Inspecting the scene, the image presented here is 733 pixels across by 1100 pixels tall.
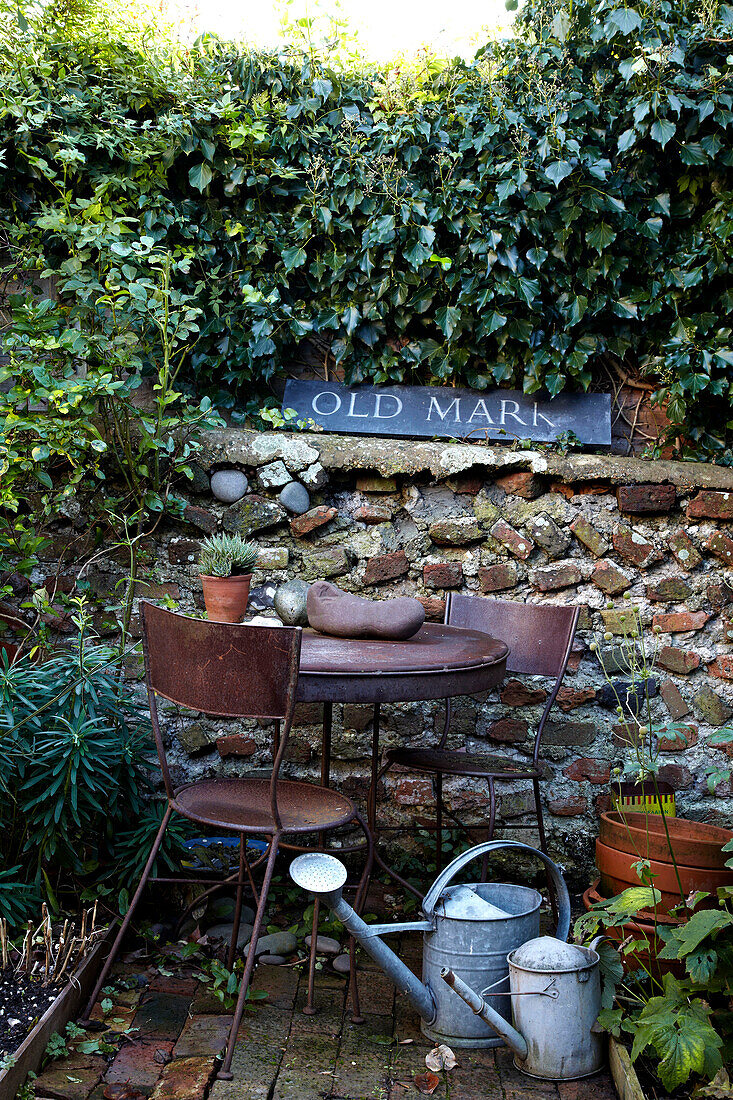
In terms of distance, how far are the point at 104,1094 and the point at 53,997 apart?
0.29 meters

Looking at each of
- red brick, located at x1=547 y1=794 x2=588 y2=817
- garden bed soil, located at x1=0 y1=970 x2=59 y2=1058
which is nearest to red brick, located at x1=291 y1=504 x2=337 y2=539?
red brick, located at x1=547 y1=794 x2=588 y2=817

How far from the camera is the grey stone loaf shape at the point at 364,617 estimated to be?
232cm

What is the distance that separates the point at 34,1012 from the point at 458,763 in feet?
4.23

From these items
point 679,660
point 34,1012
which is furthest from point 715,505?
point 34,1012

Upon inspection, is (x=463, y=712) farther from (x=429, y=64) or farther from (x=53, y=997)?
(x=429, y=64)

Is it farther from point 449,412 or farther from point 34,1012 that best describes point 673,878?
point 449,412

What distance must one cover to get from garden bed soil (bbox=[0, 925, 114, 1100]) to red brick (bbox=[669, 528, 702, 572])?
2339mm

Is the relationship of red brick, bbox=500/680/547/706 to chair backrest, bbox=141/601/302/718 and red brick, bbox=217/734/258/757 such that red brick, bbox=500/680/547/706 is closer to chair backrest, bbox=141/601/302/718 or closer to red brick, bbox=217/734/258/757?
red brick, bbox=217/734/258/757

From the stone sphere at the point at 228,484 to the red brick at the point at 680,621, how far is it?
1.64 meters

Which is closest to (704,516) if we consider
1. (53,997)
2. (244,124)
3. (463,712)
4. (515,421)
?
(515,421)

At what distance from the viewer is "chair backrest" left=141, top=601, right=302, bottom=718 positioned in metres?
1.79

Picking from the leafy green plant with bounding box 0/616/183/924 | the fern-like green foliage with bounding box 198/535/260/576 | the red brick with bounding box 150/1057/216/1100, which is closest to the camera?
the red brick with bounding box 150/1057/216/1100

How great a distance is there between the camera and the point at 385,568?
309 centimetres

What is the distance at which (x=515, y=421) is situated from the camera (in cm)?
330
